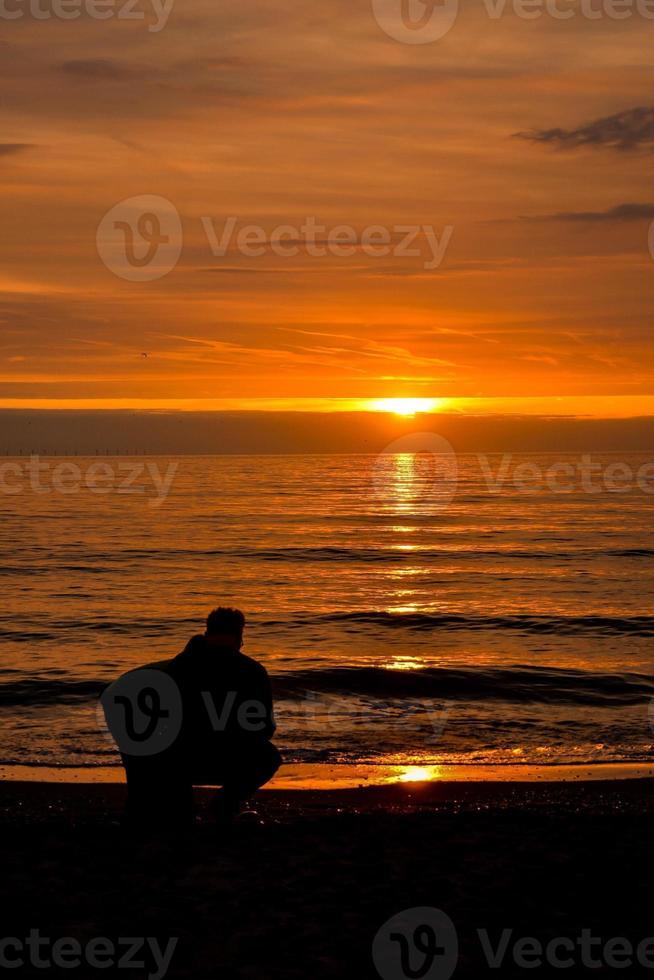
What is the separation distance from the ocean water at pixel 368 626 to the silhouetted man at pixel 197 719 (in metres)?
6.14

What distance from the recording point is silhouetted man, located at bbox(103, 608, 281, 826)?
26.0ft

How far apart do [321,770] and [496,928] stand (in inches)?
278

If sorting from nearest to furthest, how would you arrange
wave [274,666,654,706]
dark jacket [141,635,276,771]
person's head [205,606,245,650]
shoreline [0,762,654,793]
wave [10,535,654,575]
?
dark jacket [141,635,276,771] → person's head [205,606,245,650] → shoreline [0,762,654,793] → wave [274,666,654,706] → wave [10,535,654,575]

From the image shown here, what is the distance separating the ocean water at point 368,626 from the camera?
16266 millimetres

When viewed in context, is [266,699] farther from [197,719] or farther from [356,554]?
[356,554]

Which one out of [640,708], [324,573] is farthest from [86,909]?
[324,573]

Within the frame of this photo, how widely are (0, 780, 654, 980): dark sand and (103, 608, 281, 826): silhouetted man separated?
57cm

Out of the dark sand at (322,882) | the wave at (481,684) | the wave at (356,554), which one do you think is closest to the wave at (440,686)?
the wave at (481,684)

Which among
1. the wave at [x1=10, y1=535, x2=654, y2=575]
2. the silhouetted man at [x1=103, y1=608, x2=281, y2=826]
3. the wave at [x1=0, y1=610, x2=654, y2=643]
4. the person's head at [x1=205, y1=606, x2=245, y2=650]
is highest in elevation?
the wave at [x1=10, y1=535, x2=654, y2=575]

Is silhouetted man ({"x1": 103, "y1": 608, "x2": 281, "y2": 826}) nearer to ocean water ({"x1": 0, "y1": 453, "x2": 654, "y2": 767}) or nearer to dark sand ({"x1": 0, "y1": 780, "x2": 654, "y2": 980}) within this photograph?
dark sand ({"x1": 0, "y1": 780, "x2": 654, "y2": 980})

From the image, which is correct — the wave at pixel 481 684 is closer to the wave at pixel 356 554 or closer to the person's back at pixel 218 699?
the person's back at pixel 218 699

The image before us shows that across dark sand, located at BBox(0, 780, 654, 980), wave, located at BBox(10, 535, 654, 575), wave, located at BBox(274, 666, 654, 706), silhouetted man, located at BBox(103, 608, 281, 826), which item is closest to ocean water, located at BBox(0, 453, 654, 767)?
wave, located at BBox(274, 666, 654, 706)

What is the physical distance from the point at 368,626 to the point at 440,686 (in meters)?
8.16

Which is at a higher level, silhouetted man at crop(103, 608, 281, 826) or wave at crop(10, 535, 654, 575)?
wave at crop(10, 535, 654, 575)
